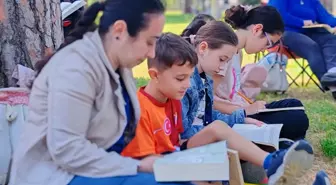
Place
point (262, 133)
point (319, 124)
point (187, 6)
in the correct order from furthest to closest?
point (187, 6) → point (319, 124) → point (262, 133)

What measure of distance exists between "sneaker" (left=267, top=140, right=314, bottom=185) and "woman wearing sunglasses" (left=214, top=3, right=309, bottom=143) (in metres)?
1.08

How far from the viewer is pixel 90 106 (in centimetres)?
233

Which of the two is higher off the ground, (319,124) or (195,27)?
(195,27)

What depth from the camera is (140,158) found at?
2.67 metres

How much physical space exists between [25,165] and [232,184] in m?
1.01

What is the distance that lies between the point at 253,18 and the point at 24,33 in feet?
5.99

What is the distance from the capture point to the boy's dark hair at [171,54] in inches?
116

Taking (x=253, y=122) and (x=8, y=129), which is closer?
(x=8, y=129)

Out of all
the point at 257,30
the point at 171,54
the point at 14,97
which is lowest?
the point at 257,30

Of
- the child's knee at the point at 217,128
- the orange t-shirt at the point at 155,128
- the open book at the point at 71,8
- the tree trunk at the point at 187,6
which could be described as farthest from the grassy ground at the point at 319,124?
the tree trunk at the point at 187,6

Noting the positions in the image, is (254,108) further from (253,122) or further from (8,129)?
(8,129)

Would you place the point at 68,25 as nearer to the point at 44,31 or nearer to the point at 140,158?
the point at 44,31

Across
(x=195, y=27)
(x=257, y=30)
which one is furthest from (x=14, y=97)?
(x=257, y=30)

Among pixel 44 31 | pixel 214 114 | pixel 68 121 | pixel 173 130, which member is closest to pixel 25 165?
pixel 68 121
